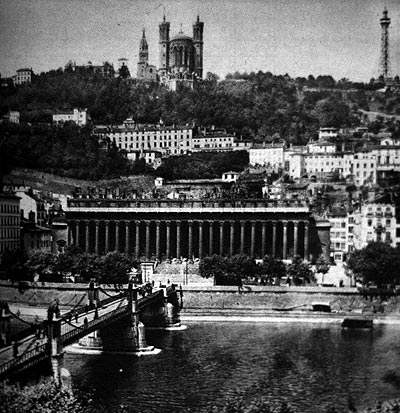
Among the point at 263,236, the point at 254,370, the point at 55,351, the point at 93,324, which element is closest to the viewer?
the point at 55,351

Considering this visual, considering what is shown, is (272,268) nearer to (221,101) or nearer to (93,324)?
(221,101)

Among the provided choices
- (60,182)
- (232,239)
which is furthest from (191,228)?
(60,182)

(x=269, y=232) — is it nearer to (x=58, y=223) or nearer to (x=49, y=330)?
(x=58, y=223)

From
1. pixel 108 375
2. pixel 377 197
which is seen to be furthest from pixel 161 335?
pixel 377 197

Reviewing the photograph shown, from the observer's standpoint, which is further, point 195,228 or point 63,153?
point 195,228

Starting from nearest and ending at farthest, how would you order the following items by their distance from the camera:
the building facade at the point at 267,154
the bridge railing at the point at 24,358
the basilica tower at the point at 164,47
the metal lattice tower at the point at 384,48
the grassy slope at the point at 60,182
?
1. the bridge railing at the point at 24,358
2. the metal lattice tower at the point at 384,48
3. the basilica tower at the point at 164,47
4. the grassy slope at the point at 60,182
5. the building facade at the point at 267,154

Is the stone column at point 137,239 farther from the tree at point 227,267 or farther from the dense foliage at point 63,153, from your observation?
the tree at point 227,267

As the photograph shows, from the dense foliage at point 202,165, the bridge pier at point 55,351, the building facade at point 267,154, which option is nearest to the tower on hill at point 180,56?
the dense foliage at point 202,165
